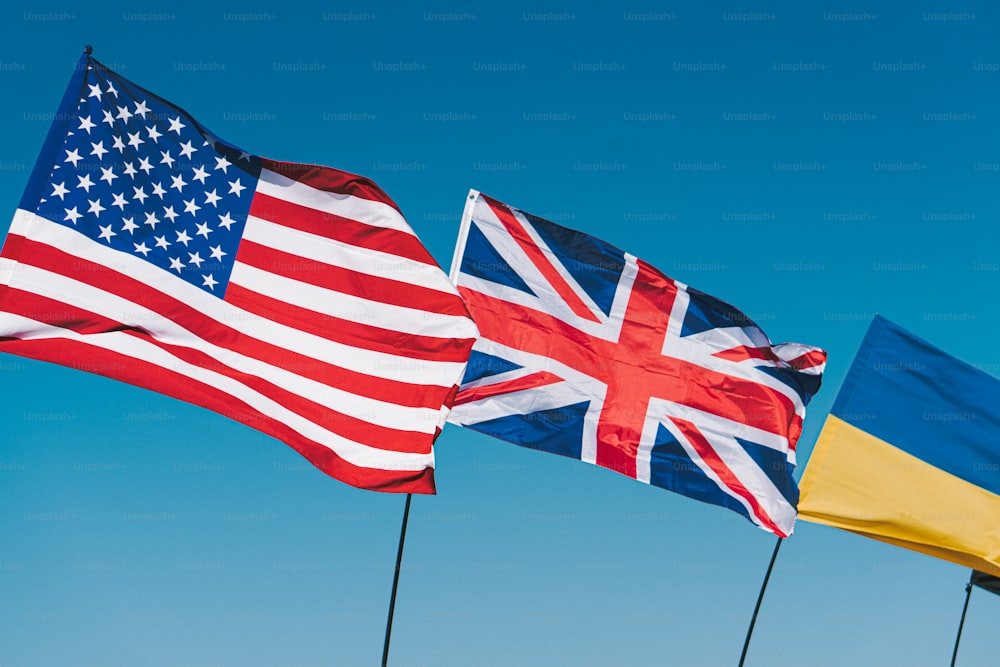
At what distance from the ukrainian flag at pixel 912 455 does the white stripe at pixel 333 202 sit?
346 inches

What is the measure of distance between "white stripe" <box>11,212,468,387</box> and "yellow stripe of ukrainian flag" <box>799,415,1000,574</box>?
7.87 meters

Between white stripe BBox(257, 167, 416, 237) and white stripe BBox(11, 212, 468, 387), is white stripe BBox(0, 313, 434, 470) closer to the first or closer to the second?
white stripe BBox(11, 212, 468, 387)

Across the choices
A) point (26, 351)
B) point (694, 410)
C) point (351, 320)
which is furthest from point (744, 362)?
point (26, 351)

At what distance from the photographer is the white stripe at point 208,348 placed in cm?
1014

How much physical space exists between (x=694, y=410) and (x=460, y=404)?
4.15m

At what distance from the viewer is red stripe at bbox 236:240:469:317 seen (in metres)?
11.6

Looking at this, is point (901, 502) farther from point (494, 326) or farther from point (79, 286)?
point (79, 286)

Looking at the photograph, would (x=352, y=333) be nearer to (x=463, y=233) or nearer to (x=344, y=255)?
(x=344, y=255)

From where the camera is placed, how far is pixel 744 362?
17.1 metres

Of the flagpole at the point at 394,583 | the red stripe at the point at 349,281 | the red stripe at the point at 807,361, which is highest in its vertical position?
the red stripe at the point at 807,361

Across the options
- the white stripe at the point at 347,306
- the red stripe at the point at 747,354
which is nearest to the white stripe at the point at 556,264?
the red stripe at the point at 747,354

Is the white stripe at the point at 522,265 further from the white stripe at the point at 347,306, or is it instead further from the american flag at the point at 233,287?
the american flag at the point at 233,287

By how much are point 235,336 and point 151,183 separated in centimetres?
185

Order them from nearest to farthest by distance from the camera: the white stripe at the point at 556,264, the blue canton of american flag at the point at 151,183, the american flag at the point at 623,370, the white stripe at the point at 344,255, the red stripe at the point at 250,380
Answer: the red stripe at the point at 250,380, the blue canton of american flag at the point at 151,183, the white stripe at the point at 344,255, the american flag at the point at 623,370, the white stripe at the point at 556,264
